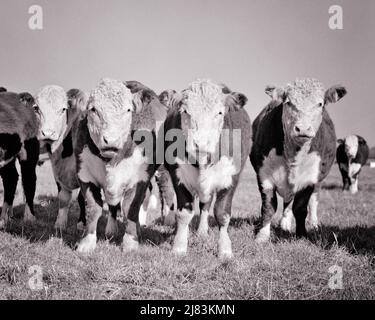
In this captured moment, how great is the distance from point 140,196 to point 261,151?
1.95 meters

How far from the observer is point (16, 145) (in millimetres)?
6750

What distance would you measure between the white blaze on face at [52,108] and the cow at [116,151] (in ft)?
1.64

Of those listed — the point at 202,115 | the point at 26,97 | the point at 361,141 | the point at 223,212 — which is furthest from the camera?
the point at 361,141

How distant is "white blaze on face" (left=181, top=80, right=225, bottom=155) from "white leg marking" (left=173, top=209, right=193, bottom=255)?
1115 millimetres

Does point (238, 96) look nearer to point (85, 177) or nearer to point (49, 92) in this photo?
point (85, 177)

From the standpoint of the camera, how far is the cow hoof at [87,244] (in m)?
5.24

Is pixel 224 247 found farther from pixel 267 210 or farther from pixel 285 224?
pixel 285 224

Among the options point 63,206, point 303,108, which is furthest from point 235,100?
point 63,206

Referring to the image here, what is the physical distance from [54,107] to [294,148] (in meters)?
3.46

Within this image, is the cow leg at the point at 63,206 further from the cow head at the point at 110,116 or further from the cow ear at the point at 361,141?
the cow ear at the point at 361,141

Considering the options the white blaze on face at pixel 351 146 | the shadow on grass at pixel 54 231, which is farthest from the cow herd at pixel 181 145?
the white blaze on face at pixel 351 146

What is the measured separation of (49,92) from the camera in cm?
605

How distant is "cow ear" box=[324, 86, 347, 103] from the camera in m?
5.70

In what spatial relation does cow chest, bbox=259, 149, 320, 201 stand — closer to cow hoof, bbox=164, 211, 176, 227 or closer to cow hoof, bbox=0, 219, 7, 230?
cow hoof, bbox=164, 211, 176, 227
